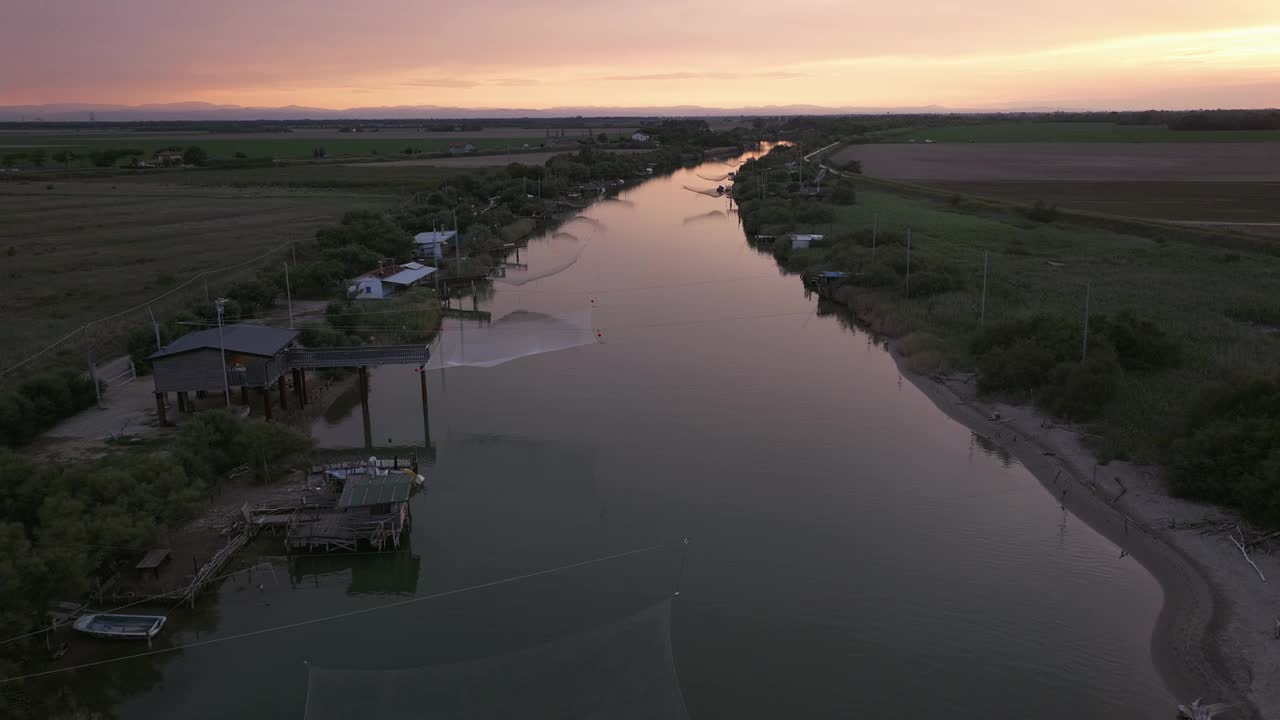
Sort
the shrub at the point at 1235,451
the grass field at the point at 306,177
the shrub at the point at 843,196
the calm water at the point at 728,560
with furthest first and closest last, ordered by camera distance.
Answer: the grass field at the point at 306,177 < the shrub at the point at 843,196 < the shrub at the point at 1235,451 < the calm water at the point at 728,560

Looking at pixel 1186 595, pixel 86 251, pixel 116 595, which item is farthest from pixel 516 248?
pixel 1186 595

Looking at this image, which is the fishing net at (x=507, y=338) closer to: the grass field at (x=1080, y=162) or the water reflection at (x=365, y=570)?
the water reflection at (x=365, y=570)

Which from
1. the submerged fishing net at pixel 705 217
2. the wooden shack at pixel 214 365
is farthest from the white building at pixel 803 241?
the wooden shack at pixel 214 365

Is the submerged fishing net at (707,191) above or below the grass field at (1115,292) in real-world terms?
above

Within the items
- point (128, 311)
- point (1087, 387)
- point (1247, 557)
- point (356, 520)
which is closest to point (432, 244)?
point (128, 311)

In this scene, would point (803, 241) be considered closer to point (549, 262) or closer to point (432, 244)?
point (549, 262)

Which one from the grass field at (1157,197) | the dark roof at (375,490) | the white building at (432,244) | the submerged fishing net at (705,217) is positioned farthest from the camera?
the submerged fishing net at (705,217)

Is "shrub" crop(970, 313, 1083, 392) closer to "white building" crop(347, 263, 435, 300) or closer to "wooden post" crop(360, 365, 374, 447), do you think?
"wooden post" crop(360, 365, 374, 447)
